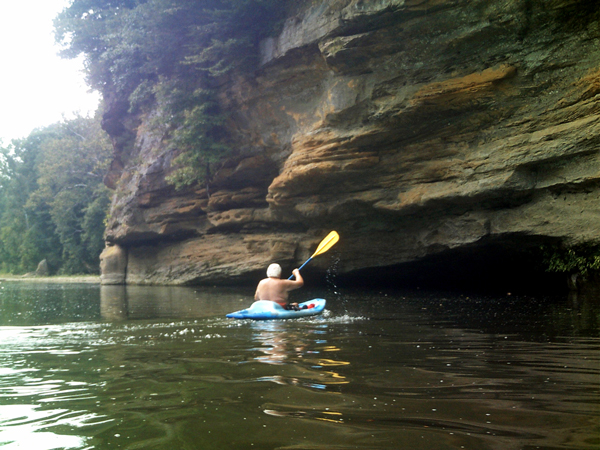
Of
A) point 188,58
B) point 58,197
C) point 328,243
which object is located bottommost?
point 328,243

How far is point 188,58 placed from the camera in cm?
1694

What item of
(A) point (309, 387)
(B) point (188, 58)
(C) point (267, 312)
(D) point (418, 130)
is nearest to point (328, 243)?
(D) point (418, 130)

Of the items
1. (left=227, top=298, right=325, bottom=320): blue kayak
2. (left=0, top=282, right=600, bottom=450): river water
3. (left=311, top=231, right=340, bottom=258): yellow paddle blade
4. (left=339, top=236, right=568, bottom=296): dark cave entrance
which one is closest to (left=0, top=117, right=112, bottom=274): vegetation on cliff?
(left=339, top=236, right=568, bottom=296): dark cave entrance

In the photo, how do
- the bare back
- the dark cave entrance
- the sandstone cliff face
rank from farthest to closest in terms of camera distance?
the dark cave entrance → the sandstone cliff face → the bare back

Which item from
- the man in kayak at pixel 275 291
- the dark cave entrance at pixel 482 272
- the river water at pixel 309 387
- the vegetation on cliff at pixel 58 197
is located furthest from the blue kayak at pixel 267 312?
the vegetation on cliff at pixel 58 197

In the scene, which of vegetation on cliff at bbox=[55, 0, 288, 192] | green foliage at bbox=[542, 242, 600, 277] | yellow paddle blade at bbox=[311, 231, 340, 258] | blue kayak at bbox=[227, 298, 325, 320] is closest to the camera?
blue kayak at bbox=[227, 298, 325, 320]

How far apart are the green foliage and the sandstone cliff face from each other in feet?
1.98

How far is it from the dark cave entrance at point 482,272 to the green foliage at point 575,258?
0.34 meters

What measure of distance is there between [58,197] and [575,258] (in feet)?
110

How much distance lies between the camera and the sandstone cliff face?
33.0 ft

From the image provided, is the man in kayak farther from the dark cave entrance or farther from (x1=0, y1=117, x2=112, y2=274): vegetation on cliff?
(x1=0, y1=117, x2=112, y2=274): vegetation on cliff

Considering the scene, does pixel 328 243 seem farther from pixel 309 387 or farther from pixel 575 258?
pixel 309 387

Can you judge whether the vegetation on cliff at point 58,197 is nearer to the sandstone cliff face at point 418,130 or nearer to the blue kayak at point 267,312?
the sandstone cliff face at point 418,130

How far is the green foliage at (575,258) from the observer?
35.3 ft
